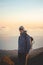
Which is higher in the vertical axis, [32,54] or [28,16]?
[28,16]

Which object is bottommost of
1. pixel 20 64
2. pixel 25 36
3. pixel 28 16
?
pixel 20 64

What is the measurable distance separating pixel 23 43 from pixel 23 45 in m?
0.02

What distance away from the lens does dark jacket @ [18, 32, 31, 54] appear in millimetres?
1529

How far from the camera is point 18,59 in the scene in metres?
1.53

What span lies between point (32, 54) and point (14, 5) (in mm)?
562

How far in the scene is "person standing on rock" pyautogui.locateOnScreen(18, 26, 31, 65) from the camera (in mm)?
1520

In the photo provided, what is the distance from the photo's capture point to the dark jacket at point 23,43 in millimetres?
1529

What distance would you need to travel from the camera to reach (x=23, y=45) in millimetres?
1539

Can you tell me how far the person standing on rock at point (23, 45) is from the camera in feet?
4.99

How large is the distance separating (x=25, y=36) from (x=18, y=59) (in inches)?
10.0

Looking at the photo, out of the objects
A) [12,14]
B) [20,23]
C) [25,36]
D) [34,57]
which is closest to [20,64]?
[34,57]

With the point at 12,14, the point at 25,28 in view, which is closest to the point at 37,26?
the point at 25,28

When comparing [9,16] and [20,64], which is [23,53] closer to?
[20,64]

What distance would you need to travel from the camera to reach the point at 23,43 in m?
1.54
